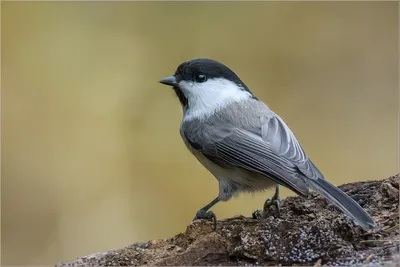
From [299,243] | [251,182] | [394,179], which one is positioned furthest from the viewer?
[251,182]

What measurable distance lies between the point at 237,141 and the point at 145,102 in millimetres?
2169

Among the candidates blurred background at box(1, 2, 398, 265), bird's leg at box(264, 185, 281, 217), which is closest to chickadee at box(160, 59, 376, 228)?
bird's leg at box(264, 185, 281, 217)

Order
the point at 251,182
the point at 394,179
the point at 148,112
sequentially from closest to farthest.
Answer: the point at 394,179 → the point at 251,182 → the point at 148,112

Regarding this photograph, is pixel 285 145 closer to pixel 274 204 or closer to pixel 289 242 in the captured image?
pixel 274 204

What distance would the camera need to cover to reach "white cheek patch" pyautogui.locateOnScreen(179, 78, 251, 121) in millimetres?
2451

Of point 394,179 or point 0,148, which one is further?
point 0,148

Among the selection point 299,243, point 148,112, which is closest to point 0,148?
point 148,112

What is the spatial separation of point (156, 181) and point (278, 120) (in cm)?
175

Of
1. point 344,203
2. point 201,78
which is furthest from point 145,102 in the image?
point 344,203

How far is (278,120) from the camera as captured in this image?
2340 millimetres

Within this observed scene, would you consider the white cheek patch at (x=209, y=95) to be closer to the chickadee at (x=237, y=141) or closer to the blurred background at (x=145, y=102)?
the chickadee at (x=237, y=141)

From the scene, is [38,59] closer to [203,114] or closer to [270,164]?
[203,114]

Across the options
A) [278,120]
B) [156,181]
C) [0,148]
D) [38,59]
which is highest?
[38,59]

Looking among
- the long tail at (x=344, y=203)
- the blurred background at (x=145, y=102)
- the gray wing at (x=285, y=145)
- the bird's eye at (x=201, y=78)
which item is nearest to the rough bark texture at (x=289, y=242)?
the long tail at (x=344, y=203)
